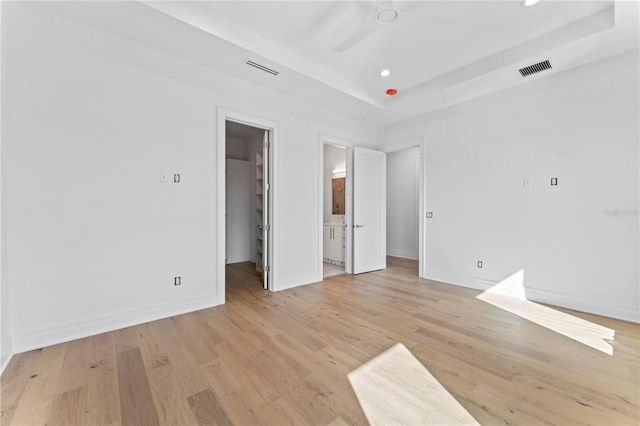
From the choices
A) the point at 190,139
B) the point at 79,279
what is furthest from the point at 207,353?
the point at 190,139

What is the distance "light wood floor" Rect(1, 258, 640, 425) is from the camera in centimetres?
155

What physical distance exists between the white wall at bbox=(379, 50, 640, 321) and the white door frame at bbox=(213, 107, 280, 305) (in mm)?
2676

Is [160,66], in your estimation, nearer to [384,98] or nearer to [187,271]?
[187,271]

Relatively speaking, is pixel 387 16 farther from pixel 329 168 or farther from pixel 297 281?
pixel 329 168

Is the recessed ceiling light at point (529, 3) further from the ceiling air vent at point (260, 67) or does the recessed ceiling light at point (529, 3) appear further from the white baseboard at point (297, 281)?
the white baseboard at point (297, 281)

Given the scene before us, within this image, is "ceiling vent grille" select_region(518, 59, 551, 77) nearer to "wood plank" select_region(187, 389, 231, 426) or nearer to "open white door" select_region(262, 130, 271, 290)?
"open white door" select_region(262, 130, 271, 290)

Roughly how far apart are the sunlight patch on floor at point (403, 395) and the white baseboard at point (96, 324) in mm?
2130

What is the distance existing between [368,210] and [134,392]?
413 cm

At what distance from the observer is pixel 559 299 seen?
10.8 ft

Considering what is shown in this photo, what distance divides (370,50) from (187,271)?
3.34 metres

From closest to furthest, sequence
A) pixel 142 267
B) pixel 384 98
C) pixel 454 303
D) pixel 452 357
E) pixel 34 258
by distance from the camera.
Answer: pixel 452 357 → pixel 34 258 → pixel 142 267 → pixel 454 303 → pixel 384 98

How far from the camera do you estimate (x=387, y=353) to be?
220 cm

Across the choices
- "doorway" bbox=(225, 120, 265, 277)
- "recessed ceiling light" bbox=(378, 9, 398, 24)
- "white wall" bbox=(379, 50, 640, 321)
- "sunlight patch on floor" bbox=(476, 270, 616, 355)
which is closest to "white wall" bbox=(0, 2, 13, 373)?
"recessed ceiling light" bbox=(378, 9, 398, 24)

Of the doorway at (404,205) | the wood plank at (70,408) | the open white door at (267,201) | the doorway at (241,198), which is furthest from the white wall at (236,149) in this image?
the wood plank at (70,408)
